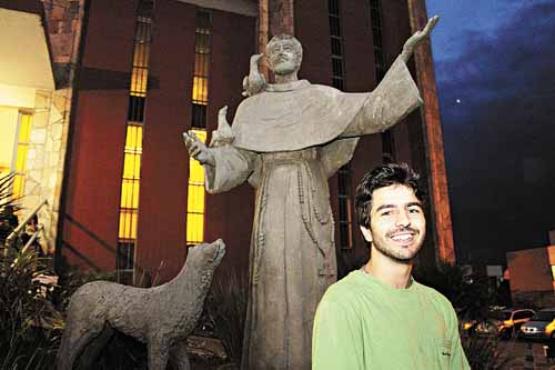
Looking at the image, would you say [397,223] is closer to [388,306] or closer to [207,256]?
[388,306]

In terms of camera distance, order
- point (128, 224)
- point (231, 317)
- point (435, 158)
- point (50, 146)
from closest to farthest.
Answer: point (231, 317)
point (50, 146)
point (128, 224)
point (435, 158)

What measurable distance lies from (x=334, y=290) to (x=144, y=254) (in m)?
11.2

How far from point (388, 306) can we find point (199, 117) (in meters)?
12.6

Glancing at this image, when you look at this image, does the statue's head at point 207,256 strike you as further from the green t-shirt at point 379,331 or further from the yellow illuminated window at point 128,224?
the yellow illuminated window at point 128,224

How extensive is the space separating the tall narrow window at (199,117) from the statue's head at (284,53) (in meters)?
8.99

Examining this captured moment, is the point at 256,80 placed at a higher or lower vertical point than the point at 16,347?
higher

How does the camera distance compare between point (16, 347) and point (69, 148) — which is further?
point (69, 148)

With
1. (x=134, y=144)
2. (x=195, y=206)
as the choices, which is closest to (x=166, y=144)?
(x=134, y=144)

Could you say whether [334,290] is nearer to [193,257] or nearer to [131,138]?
[193,257]

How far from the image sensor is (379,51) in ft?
54.6

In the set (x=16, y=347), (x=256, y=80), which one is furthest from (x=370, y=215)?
(x=16, y=347)

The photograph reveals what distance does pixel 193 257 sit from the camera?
10.4 feet

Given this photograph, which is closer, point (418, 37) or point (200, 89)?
point (418, 37)

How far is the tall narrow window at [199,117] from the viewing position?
12352 mm
